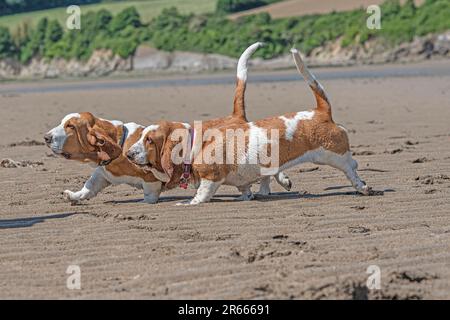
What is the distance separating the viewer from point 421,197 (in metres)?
8.12

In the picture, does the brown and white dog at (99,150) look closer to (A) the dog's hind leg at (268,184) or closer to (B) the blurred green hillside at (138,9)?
(A) the dog's hind leg at (268,184)

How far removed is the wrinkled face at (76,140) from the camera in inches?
325

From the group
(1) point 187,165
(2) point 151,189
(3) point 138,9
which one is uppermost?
(3) point 138,9

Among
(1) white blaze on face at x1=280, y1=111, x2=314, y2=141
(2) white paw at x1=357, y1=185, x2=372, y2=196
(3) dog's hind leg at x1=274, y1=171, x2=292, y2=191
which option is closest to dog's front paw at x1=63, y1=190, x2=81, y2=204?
(3) dog's hind leg at x1=274, y1=171, x2=292, y2=191

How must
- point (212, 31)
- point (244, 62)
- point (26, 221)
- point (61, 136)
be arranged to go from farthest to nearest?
point (212, 31) < point (244, 62) < point (61, 136) < point (26, 221)

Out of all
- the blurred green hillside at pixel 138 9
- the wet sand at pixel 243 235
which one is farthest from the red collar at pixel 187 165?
the blurred green hillside at pixel 138 9

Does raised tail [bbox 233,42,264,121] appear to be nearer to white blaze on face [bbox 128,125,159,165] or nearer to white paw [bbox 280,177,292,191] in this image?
white paw [bbox 280,177,292,191]

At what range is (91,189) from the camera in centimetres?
855

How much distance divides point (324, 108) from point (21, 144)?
248 inches

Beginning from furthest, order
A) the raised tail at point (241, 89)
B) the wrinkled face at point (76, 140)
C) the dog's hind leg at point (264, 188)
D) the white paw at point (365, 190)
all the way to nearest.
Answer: the raised tail at point (241, 89) → the dog's hind leg at point (264, 188) → the white paw at point (365, 190) → the wrinkled face at point (76, 140)

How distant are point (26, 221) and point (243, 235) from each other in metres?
1.83

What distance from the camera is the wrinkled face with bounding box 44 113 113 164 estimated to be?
8.26 m

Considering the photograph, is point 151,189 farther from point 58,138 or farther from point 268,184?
point 268,184

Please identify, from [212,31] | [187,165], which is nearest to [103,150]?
[187,165]
